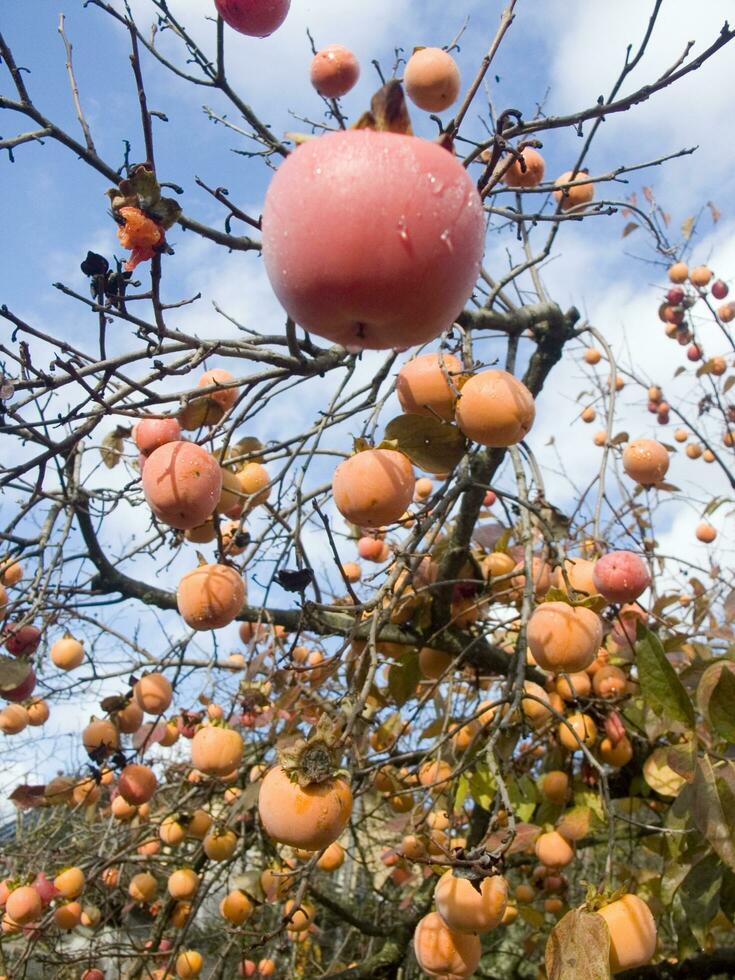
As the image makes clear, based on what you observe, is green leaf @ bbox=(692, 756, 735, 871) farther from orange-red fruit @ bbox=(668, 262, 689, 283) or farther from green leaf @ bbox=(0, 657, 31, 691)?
orange-red fruit @ bbox=(668, 262, 689, 283)

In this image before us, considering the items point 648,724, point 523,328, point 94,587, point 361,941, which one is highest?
point 523,328

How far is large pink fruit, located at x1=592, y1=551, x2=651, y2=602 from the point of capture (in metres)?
1.70

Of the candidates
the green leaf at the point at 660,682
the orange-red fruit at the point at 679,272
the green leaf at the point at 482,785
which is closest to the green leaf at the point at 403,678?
the green leaf at the point at 482,785

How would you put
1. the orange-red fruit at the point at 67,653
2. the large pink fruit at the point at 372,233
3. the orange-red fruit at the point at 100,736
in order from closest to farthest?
the large pink fruit at the point at 372,233
the orange-red fruit at the point at 100,736
the orange-red fruit at the point at 67,653

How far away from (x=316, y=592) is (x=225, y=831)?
1.10 meters

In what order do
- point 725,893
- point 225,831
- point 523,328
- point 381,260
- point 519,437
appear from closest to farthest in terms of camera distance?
point 381,260 → point 519,437 → point 725,893 → point 523,328 → point 225,831

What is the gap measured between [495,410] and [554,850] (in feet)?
4.49

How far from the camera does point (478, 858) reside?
3.91 ft

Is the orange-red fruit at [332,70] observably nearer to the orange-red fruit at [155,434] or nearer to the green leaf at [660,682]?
the orange-red fruit at [155,434]

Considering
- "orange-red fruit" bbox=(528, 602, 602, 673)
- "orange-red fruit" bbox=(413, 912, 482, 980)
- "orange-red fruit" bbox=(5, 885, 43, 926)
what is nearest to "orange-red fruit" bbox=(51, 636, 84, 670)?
"orange-red fruit" bbox=(5, 885, 43, 926)

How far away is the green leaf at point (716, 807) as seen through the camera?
122cm

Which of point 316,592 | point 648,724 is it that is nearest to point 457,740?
point 648,724

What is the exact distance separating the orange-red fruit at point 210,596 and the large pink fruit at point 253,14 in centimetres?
118

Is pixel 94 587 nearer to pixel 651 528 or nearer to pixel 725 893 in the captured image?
pixel 725 893
